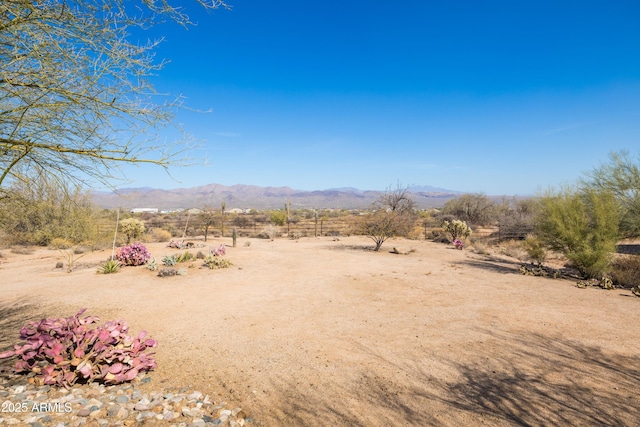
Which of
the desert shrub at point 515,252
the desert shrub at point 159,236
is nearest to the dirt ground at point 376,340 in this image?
the desert shrub at point 515,252

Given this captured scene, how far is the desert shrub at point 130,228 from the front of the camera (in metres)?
18.4

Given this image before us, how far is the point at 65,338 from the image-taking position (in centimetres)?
364

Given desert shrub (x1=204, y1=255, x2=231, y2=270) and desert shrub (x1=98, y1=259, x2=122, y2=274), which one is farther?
desert shrub (x1=204, y1=255, x2=231, y2=270)

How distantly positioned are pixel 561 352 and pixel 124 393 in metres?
6.05

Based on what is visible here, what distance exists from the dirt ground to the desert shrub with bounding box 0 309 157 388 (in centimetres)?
54

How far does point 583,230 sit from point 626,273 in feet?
5.37

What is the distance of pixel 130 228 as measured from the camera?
18.5 m

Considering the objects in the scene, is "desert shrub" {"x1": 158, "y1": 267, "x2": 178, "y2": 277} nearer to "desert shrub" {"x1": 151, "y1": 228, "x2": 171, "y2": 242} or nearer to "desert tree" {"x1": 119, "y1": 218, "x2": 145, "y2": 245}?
"desert tree" {"x1": 119, "y1": 218, "x2": 145, "y2": 245}

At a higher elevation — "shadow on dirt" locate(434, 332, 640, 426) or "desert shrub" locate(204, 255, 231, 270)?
"shadow on dirt" locate(434, 332, 640, 426)

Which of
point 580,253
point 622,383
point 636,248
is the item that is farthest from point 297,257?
point 636,248

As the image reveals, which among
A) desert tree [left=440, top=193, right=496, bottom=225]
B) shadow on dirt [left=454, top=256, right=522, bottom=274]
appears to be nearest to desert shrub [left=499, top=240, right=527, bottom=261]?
shadow on dirt [left=454, top=256, right=522, bottom=274]

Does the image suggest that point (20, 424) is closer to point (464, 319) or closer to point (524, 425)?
point (524, 425)

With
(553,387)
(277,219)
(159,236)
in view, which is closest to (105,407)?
(553,387)

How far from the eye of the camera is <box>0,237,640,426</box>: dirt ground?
350cm
